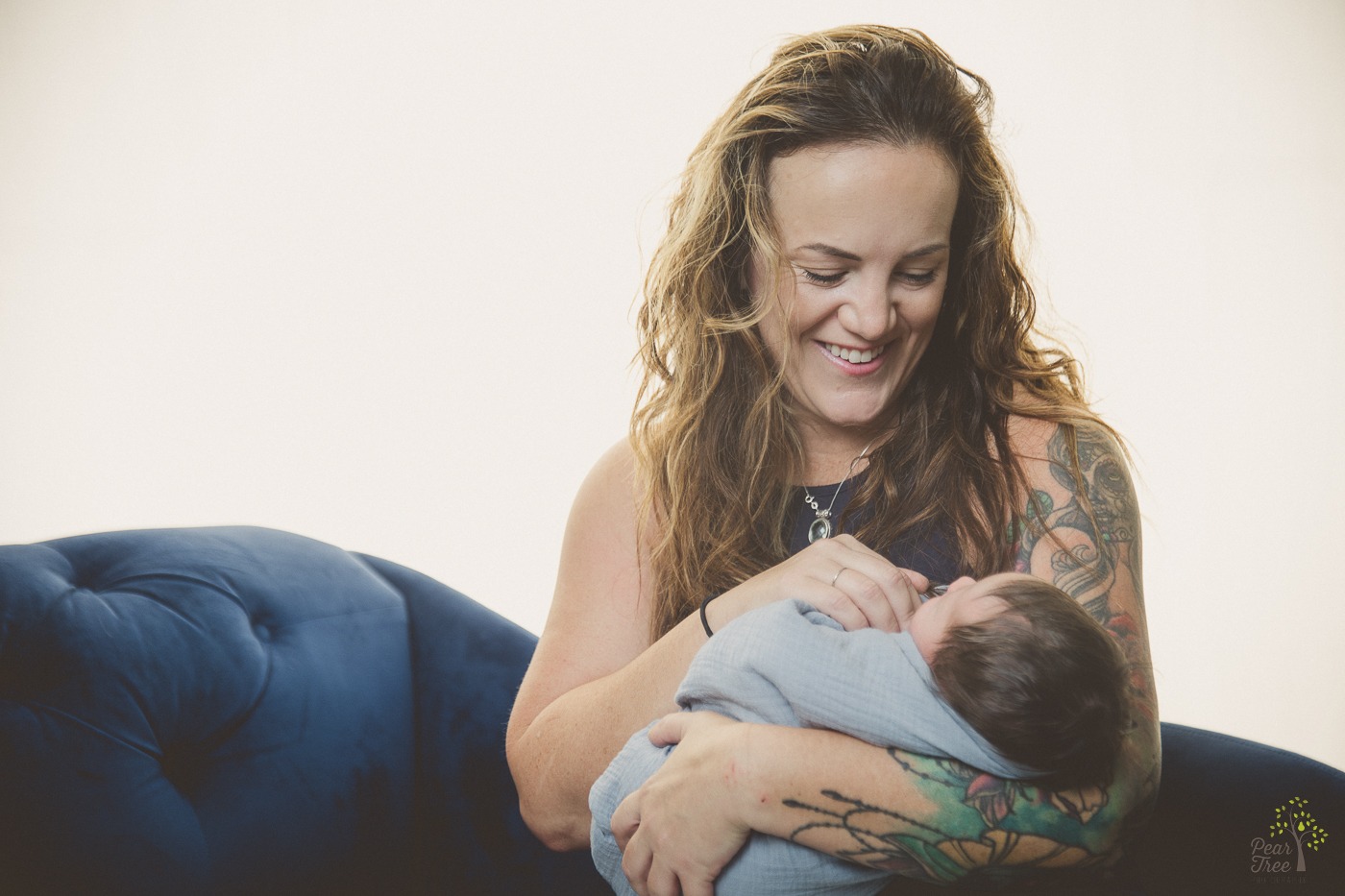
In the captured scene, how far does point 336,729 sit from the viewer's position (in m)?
1.88

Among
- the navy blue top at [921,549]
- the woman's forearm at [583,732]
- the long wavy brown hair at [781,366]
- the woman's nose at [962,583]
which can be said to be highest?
the long wavy brown hair at [781,366]

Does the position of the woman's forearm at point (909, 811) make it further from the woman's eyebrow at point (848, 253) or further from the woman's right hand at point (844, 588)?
the woman's eyebrow at point (848, 253)

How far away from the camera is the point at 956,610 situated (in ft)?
4.28

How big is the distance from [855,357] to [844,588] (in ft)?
1.47

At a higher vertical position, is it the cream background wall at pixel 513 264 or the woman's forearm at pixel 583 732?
the cream background wall at pixel 513 264

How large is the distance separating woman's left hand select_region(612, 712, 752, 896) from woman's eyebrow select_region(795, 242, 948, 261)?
0.70 metres

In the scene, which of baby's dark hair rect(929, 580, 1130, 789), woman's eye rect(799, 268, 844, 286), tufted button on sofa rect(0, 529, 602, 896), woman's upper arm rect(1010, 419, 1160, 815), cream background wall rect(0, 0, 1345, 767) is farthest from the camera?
cream background wall rect(0, 0, 1345, 767)

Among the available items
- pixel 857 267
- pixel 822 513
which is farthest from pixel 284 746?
pixel 857 267

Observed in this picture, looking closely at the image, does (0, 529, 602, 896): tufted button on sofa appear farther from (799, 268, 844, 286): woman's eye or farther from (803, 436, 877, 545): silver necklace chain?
(799, 268, 844, 286): woman's eye

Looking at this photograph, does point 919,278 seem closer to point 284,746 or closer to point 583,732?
point 583,732

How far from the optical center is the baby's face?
127 cm

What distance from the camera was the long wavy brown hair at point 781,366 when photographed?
5.38 feet

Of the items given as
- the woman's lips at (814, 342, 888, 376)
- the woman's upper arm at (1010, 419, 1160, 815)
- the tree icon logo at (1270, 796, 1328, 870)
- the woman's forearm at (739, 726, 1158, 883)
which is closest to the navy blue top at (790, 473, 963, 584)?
the woman's upper arm at (1010, 419, 1160, 815)

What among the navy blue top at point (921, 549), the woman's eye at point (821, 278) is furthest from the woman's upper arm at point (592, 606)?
the woman's eye at point (821, 278)
